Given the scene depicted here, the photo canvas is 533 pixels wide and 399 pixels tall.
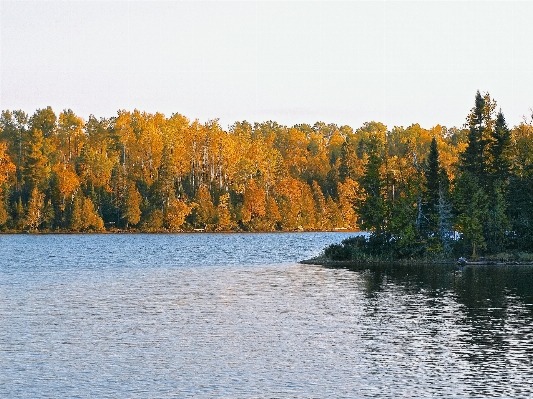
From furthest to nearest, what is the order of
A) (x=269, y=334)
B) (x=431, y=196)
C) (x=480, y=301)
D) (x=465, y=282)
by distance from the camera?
(x=431, y=196), (x=465, y=282), (x=480, y=301), (x=269, y=334)

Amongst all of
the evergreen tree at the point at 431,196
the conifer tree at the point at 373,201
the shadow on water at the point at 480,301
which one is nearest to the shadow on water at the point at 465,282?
the shadow on water at the point at 480,301

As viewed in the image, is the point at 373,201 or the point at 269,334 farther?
the point at 373,201

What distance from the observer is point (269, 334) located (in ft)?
142

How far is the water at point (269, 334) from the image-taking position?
3189cm

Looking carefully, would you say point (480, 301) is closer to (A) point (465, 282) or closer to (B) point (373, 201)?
(A) point (465, 282)

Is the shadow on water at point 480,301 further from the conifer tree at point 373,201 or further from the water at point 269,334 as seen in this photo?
the conifer tree at point 373,201

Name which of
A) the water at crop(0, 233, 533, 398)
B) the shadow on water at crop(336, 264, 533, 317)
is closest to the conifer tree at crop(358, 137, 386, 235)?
the shadow on water at crop(336, 264, 533, 317)

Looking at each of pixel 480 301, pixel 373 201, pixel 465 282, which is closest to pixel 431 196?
pixel 373 201

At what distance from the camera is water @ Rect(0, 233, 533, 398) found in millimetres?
31891

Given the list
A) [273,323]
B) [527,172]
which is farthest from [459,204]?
[273,323]

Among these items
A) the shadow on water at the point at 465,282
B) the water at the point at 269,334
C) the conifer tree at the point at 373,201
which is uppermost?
the conifer tree at the point at 373,201

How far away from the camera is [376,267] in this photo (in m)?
83.4

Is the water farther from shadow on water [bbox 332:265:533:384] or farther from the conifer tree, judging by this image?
the conifer tree

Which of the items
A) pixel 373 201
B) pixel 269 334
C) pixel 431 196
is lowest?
pixel 269 334
